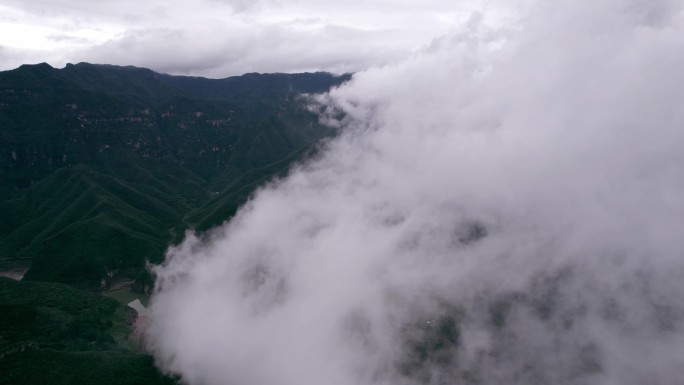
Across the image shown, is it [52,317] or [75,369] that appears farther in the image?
[52,317]

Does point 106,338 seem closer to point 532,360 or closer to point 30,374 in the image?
point 30,374

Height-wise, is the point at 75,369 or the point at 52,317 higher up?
the point at 75,369

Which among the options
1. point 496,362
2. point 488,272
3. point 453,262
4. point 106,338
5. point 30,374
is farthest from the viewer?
point 453,262

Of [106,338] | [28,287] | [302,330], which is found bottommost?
[302,330]

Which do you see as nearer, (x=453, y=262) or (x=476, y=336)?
(x=476, y=336)

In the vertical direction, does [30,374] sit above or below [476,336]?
above

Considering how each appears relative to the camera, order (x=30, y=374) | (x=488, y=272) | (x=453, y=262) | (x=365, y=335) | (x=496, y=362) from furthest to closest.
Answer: (x=453, y=262), (x=488, y=272), (x=365, y=335), (x=496, y=362), (x=30, y=374)

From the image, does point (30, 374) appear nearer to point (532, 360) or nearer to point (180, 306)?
point (180, 306)

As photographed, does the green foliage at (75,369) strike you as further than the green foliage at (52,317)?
No

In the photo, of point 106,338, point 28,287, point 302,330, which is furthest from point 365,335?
point 28,287

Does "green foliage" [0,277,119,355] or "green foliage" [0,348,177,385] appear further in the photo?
"green foliage" [0,277,119,355]
